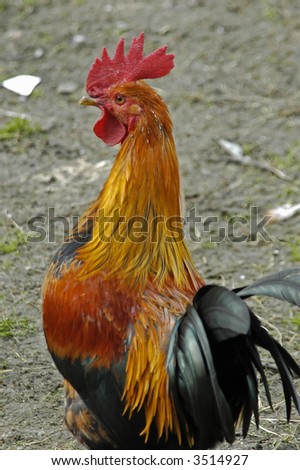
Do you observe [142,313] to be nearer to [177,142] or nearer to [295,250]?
[295,250]

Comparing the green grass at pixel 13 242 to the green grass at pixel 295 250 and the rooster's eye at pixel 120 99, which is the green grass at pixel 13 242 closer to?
the green grass at pixel 295 250

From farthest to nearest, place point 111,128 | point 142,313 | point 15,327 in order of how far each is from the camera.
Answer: point 15,327 < point 111,128 < point 142,313

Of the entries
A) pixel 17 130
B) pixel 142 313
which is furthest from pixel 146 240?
pixel 17 130

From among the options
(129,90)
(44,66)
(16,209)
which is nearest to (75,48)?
(44,66)

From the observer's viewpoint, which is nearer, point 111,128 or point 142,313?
point 142,313

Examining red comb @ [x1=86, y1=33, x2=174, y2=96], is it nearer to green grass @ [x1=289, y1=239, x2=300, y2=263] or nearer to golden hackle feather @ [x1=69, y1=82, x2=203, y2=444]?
golden hackle feather @ [x1=69, y1=82, x2=203, y2=444]

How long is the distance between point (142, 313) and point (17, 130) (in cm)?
348

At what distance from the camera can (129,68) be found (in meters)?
3.51

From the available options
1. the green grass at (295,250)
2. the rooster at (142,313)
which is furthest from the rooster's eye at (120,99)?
the green grass at (295,250)

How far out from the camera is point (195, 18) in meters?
7.87

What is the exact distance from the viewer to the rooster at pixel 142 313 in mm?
3129

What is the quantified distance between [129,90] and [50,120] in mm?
3241

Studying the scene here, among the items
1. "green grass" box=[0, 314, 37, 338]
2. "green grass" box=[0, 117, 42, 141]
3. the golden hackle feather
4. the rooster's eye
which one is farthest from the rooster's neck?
"green grass" box=[0, 117, 42, 141]

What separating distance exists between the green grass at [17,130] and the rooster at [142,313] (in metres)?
2.91
